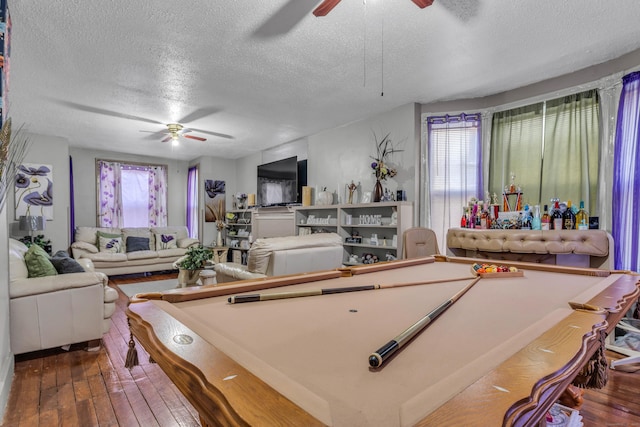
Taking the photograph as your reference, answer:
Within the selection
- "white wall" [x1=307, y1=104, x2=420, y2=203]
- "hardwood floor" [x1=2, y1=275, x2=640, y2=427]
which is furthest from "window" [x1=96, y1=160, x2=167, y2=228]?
"hardwood floor" [x1=2, y1=275, x2=640, y2=427]

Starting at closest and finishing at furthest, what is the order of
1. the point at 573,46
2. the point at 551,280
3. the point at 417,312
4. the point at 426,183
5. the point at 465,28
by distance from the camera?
the point at 417,312
the point at 551,280
the point at 465,28
the point at 573,46
the point at 426,183

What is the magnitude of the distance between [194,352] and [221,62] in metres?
2.77

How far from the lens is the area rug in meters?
4.53

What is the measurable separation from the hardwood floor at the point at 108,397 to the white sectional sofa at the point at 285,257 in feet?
3.23

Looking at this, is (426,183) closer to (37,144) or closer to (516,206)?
(516,206)

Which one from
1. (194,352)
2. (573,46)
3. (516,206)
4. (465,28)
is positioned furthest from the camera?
(516,206)

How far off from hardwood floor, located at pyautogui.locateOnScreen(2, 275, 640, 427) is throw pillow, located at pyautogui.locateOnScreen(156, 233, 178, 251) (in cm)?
382

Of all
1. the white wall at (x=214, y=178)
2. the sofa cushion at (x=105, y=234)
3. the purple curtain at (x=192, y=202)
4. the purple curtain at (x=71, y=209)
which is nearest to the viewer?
the sofa cushion at (x=105, y=234)

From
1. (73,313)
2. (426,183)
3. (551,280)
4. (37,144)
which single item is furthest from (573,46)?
(37,144)

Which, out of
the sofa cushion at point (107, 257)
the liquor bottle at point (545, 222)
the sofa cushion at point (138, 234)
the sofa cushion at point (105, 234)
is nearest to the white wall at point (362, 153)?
the liquor bottle at point (545, 222)

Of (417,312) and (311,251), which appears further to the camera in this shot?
(311,251)

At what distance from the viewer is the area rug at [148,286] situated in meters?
4.53

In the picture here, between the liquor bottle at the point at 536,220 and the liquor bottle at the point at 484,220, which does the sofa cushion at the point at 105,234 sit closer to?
the liquor bottle at the point at 484,220

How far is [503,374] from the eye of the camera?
0.62 metres
